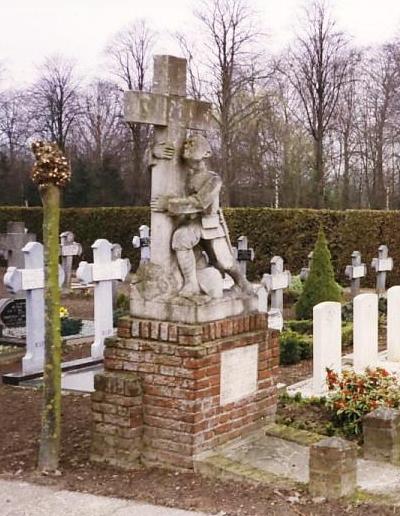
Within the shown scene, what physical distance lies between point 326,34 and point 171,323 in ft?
110

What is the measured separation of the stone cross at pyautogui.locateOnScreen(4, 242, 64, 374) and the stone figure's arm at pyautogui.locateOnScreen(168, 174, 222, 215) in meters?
5.01

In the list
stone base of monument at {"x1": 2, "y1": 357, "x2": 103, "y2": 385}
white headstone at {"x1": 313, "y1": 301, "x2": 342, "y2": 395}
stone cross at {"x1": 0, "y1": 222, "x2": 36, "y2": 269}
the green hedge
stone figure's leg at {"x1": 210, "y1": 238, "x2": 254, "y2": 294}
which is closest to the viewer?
stone figure's leg at {"x1": 210, "y1": 238, "x2": 254, "y2": 294}

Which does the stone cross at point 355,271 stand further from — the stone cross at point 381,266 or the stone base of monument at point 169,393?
the stone base of monument at point 169,393

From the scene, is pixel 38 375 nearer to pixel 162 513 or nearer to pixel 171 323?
pixel 171 323

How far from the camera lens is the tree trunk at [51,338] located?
19.1ft

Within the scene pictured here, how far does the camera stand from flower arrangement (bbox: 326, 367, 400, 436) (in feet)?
22.7

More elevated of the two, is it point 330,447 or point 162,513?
point 330,447

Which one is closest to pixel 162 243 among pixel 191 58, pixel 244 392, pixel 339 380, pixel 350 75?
pixel 244 392

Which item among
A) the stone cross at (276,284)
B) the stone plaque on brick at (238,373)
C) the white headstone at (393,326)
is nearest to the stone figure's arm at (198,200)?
the stone plaque on brick at (238,373)

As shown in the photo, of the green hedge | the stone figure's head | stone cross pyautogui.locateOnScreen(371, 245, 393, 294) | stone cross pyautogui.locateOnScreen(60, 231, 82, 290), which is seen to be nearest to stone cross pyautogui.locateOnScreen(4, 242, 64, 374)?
the stone figure's head

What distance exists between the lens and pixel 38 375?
411 inches

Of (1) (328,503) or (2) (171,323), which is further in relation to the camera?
(2) (171,323)

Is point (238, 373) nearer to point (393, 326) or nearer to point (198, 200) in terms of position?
point (198, 200)

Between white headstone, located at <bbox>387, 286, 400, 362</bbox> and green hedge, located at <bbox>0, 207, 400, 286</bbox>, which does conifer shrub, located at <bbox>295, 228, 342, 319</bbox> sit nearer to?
white headstone, located at <bbox>387, 286, 400, 362</bbox>
